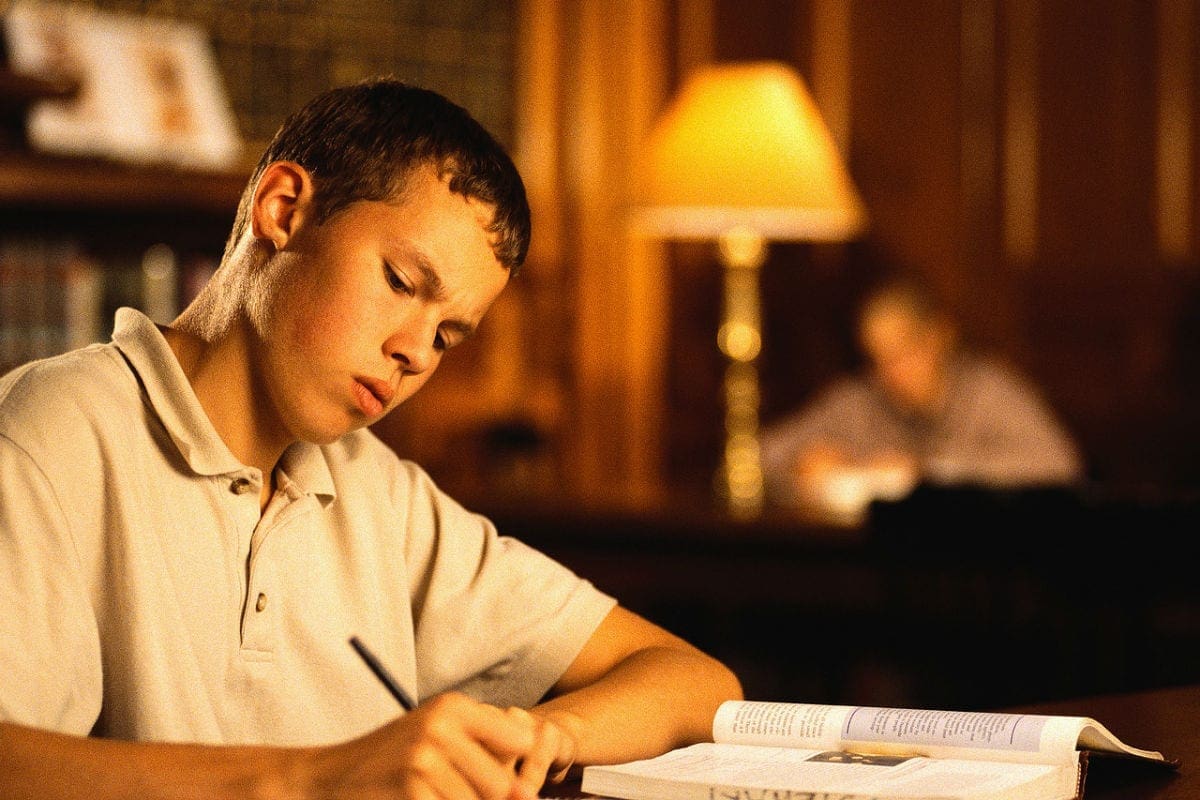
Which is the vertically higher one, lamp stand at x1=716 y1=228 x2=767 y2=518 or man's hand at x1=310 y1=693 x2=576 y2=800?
man's hand at x1=310 y1=693 x2=576 y2=800

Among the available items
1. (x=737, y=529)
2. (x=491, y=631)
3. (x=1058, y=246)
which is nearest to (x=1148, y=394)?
(x=1058, y=246)

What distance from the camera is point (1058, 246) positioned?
→ 518 centimetres

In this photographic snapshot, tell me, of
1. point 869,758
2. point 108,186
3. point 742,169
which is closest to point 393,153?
point 869,758

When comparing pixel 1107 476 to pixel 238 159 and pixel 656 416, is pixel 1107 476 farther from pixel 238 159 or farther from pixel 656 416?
pixel 238 159

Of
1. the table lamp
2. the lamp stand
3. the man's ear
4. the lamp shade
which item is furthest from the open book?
the lamp shade

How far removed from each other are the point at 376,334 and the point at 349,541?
24 centimetres

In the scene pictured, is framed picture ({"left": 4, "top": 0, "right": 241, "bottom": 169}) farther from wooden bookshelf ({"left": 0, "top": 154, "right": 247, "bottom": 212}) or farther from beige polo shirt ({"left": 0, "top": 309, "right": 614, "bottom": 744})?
beige polo shirt ({"left": 0, "top": 309, "right": 614, "bottom": 744})

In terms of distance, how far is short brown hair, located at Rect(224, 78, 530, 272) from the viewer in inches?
55.0

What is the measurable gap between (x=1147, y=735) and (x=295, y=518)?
0.73 metres

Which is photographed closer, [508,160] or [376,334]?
[376,334]

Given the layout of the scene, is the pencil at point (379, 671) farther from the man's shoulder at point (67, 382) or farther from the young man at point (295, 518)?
the man's shoulder at point (67, 382)

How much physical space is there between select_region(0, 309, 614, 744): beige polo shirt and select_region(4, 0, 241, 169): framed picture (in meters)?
2.61

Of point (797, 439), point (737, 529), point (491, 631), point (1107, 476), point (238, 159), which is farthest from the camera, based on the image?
point (797, 439)

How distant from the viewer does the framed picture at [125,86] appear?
4098mm
